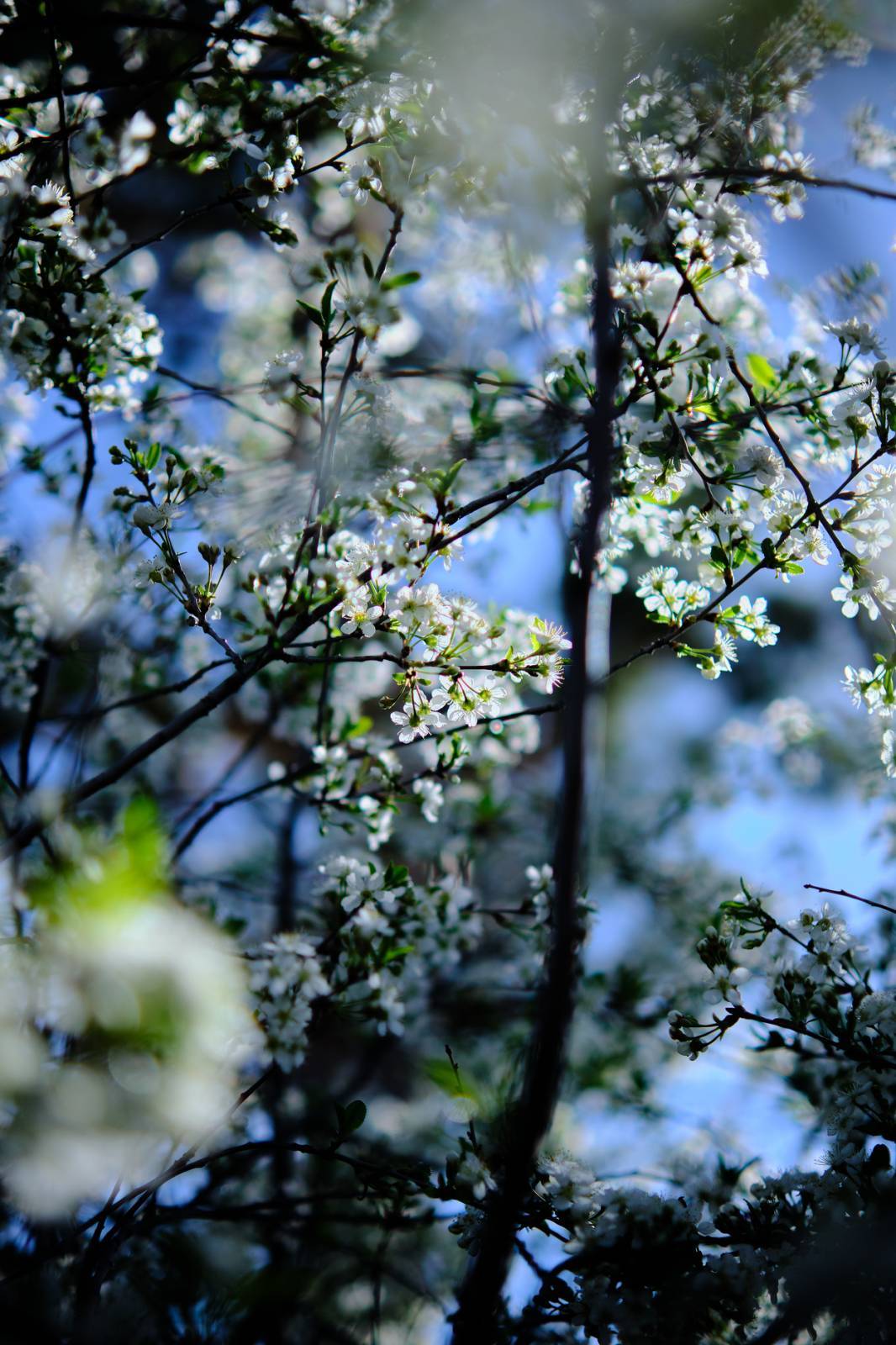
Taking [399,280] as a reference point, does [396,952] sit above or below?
below

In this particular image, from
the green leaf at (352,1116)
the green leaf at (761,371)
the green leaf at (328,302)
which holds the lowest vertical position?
the green leaf at (352,1116)

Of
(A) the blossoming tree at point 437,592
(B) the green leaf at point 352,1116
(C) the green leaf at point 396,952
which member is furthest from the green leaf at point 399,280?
(B) the green leaf at point 352,1116

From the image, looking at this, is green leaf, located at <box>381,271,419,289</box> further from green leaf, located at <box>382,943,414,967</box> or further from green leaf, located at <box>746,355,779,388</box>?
green leaf, located at <box>382,943,414,967</box>

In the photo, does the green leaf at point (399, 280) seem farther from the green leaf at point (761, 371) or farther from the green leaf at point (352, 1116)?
the green leaf at point (352, 1116)

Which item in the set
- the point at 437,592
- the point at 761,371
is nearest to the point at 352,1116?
the point at 437,592

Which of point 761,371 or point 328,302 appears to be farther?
point 761,371

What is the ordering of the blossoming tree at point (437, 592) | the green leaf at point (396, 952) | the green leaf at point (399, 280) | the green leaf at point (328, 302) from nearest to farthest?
the blossoming tree at point (437, 592), the green leaf at point (328, 302), the green leaf at point (399, 280), the green leaf at point (396, 952)

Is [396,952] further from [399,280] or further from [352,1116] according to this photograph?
[399,280]

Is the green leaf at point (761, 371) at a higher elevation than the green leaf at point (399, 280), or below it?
higher

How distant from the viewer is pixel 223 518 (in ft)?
8.27

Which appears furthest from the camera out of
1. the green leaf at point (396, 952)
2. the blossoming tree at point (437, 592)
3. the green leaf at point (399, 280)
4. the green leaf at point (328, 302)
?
the green leaf at point (396, 952)

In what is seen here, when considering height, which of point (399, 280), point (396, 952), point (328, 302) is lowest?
point (396, 952)

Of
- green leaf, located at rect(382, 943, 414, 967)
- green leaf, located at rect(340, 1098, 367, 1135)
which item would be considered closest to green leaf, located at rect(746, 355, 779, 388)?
green leaf, located at rect(382, 943, 414, 967)

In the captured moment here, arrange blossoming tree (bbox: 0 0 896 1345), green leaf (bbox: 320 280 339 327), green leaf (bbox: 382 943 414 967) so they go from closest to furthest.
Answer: blossoming tree (bbox: 0 0 896 1345)
green leaf (bbox: 320 280 339 327)
green leaf (bbox: 382 943 414 967)
